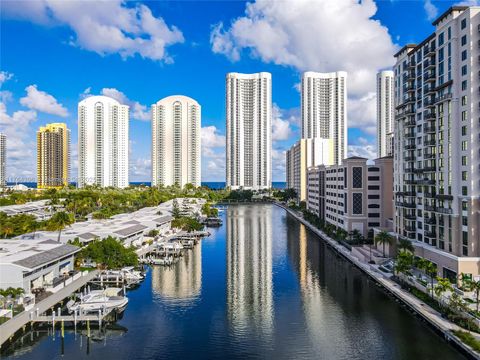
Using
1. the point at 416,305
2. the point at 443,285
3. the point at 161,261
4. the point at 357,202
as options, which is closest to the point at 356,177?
the point at 357,202

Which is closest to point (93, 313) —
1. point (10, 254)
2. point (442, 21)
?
point (10, 254)

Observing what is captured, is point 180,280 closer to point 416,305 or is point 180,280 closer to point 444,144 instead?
point 416,305

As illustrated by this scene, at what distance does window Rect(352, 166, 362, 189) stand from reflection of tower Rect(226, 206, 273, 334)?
1978 cm

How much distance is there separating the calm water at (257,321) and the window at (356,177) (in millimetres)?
19219

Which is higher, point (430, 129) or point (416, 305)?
point (430, 129)

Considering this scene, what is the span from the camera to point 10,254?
45.6m

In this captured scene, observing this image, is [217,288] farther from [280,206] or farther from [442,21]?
[280,206]

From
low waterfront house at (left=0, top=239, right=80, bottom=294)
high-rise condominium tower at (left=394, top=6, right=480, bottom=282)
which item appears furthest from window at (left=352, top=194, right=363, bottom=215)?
low waterfront house at (left=0, top=239, right=80, bottom=294)

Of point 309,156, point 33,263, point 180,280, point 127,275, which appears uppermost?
point 309,156

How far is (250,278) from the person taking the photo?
54094 mm

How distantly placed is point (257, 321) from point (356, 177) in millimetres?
45694

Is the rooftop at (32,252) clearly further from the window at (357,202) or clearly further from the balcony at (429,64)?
the balcony at (429,64)

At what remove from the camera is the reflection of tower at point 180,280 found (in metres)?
45.8

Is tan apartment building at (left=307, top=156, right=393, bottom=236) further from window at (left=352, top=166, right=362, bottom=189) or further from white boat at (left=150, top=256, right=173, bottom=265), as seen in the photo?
white boat at (left=150, top=256, right=173, bottom=265)
